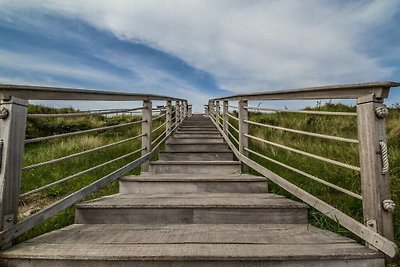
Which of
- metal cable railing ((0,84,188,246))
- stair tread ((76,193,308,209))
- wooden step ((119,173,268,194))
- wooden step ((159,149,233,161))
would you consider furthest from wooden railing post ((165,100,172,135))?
stair tread ((76,193,308,209))

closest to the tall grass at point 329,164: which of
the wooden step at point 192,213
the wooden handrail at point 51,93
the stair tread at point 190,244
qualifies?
the wooden step at point 192,213

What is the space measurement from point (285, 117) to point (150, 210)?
730 cm

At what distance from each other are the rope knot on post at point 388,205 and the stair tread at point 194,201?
793mm

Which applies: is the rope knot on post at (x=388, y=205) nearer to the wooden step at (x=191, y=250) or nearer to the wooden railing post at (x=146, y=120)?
the wooden step at (x=191, y=250)

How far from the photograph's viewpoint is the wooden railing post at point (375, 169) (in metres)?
1.78

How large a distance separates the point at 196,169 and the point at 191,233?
192 cm

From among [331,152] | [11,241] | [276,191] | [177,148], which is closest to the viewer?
[11,241]

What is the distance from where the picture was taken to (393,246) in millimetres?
1655

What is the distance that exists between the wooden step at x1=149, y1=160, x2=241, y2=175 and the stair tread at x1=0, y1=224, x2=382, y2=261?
170 cm

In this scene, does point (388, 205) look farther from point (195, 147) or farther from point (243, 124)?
point (195, 147)

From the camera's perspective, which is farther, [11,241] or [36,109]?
[36,109]

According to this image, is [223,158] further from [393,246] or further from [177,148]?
[393,246]

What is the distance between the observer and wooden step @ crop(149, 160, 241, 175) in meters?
4.07

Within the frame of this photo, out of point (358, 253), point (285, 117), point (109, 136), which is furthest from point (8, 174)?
point (285, 117)
